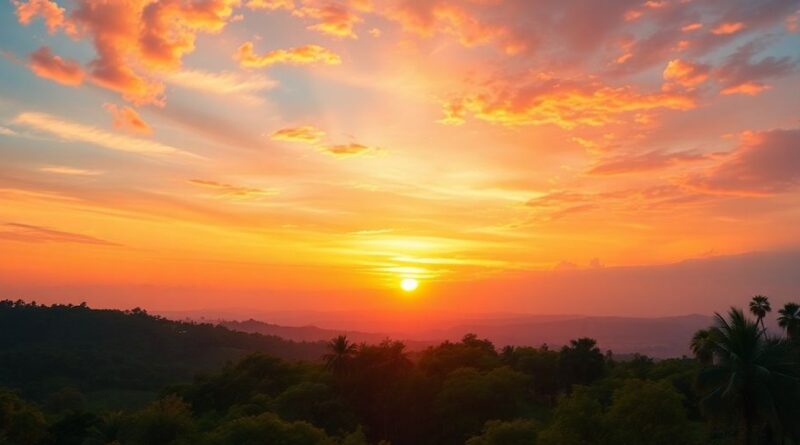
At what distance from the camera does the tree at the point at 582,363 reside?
86.4 meters

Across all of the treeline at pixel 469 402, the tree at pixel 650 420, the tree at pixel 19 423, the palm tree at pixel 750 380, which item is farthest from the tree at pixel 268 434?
the tree at pixel 19 423

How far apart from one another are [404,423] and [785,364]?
185 ft

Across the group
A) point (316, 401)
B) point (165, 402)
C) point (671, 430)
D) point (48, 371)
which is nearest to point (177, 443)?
point (165, 402)

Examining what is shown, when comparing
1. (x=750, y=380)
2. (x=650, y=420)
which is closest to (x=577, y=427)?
(x=650, y=420)

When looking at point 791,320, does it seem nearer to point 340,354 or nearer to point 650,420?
point 650,420

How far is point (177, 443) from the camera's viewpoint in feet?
156

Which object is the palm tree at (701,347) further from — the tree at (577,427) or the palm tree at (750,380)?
the palm tree at (750,380)

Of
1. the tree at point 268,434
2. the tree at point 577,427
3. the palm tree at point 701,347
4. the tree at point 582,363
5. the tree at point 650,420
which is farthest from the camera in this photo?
the tree at point 582,363

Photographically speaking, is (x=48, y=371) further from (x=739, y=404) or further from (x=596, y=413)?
(x=739, y=404)

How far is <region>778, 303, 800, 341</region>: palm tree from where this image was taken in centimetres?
6228

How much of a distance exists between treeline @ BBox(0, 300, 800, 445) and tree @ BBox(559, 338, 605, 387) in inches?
7.8

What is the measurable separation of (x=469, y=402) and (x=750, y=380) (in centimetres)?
4408

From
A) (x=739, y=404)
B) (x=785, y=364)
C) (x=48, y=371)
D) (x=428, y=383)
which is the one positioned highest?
(x=785, y=364)

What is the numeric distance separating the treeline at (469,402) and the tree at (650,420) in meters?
0.06
